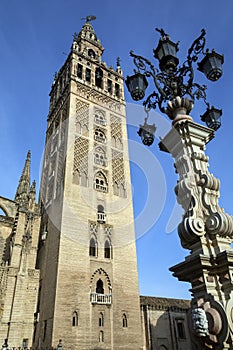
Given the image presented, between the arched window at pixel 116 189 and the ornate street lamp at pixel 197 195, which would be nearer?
the ornate street lamp at pixel 197 195

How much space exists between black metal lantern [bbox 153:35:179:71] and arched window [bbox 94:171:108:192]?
538 inches

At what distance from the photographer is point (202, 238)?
335 centimetres

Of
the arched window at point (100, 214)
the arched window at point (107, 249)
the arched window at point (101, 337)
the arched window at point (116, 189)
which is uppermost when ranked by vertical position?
the arched window at point (116, 189)

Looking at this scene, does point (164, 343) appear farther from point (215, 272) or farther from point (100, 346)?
point (215, 272)

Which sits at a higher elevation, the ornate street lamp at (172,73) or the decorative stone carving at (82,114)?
the decorative stone carving at (82,114)

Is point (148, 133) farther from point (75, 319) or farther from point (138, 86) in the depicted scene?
point (75, 319)

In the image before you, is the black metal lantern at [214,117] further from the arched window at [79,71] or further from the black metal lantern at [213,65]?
the arched window at [79,71]

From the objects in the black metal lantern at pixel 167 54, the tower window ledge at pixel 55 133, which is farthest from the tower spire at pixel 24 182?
the black metal lantern at pixel 167 54

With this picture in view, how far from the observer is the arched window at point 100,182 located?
18.4 meters

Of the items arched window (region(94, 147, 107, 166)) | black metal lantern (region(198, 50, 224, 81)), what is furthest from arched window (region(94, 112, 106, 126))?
black metal lantern (region(198, 50, 224, 81))

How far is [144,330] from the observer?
1772 cm

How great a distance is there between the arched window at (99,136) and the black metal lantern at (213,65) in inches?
642

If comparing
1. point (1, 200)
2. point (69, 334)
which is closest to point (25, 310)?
point (69, 334)

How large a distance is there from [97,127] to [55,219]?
8.15 m
